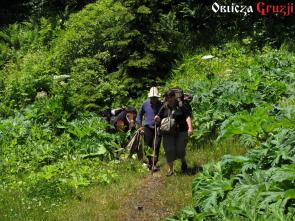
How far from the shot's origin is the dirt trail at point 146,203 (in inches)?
330

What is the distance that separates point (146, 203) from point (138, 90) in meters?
8.18

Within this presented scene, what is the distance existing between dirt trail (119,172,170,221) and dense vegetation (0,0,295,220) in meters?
0.95

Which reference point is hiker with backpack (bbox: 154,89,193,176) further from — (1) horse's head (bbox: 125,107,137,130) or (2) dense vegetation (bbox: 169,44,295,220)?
(1) horse's head (bbox: 125,107,137,130)

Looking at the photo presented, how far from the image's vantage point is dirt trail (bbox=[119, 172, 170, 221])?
27.5 feet

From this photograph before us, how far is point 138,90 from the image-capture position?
664 inches

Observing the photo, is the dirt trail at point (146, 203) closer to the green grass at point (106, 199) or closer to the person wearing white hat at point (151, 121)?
the green grass at point (106, 199)

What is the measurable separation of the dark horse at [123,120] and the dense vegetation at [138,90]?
29 centimetres

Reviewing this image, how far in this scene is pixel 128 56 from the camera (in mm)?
17547

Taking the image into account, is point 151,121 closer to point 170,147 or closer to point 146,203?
point 170,147

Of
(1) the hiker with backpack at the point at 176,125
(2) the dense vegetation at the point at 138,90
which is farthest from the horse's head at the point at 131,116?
(1) the hiker with backpack at the point at 176,125


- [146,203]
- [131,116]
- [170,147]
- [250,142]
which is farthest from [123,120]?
[250,142]

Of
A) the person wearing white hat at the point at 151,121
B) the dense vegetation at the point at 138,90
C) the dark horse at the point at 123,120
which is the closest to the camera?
the dense vegetation at the point at 138,90

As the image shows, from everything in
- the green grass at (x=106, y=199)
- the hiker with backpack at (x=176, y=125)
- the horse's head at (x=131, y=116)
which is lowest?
the green grass at (x=106, y=199)

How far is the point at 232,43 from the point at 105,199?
11602 millimetres
